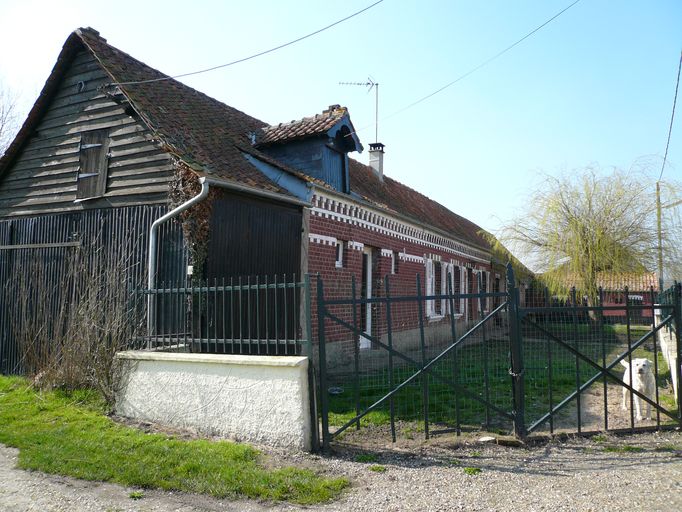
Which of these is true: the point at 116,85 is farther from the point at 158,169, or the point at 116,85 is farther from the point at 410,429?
the point at 410,429

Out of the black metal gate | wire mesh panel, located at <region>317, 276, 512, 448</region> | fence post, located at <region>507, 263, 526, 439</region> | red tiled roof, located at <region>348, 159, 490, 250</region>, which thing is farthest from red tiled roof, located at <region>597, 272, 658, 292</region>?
fence post, located at <region>507, 263, 526, 439</region>

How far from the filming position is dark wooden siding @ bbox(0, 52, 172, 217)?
9.24 meters

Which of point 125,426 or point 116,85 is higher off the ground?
point 116,85

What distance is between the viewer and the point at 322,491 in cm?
458

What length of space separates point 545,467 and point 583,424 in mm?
2176

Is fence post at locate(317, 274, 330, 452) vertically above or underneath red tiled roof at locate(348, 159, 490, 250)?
underneath

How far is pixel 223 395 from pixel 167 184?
4.26 metres

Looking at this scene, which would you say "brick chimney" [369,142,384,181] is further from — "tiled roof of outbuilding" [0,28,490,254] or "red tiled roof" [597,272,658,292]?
"red tiled roof" [597,272,658,292]

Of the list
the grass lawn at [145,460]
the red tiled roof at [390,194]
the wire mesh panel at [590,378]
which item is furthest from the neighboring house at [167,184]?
the wire mesh panel at [590,378]

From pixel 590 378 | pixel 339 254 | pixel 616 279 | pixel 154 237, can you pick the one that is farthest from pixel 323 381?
pixel 616 279

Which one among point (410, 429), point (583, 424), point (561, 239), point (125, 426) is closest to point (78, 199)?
point (125, 426)

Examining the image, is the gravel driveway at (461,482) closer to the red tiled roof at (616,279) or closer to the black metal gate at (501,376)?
the black metal gate at (501,376)

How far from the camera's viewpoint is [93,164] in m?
10.0

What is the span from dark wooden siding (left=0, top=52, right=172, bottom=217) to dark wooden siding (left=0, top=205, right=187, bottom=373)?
9.9 inches
